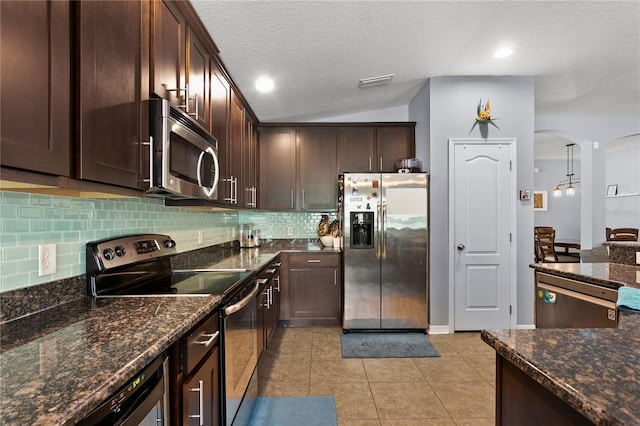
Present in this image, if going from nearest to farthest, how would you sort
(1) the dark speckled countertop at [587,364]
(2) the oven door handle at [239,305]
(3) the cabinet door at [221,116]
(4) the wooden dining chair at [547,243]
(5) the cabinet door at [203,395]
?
1. (1) the dark speckled countertop at [587,364]
2. (5) the cabinet door at [203,395]
3. (2) the oven door handle at [239,305]
4. (3) the cabinet door at [221,116]
5. (4) the wooden dining chair at [547,243]

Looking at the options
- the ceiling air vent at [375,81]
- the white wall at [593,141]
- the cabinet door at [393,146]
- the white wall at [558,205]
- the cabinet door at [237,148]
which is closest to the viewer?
the cabinet door at [237,148]

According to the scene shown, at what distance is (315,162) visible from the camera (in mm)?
4133

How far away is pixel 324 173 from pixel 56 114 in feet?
10.9

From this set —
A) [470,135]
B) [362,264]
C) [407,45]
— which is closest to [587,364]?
[407,45]

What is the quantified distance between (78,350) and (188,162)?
1.07 m

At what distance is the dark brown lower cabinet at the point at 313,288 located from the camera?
3621mm

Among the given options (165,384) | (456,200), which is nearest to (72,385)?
(165,384)

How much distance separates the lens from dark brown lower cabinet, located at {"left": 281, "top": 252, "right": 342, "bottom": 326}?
3.62 m

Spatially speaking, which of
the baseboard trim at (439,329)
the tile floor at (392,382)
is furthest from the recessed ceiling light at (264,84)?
the baseboard trim at (439,329)

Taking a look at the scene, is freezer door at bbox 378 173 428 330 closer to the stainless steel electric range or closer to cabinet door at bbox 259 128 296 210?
cabinet door at bbox 259 128 296 210

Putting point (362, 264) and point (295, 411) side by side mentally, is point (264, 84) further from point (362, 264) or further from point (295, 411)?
point (295, 411)

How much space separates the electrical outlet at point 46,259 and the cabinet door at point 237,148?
148cm

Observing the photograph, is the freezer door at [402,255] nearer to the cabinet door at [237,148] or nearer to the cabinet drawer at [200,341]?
the cabinet door at [237,148]

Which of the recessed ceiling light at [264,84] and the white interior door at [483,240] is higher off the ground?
the recessed ceiling light at [264,84]
